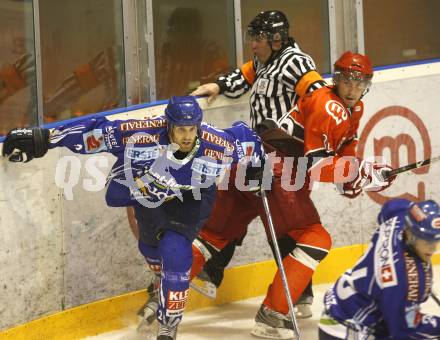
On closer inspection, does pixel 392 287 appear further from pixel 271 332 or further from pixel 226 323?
pixel 226 323

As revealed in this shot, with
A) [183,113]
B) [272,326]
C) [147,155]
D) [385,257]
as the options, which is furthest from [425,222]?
[272,326]

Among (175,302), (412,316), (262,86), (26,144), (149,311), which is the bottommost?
(149,311)

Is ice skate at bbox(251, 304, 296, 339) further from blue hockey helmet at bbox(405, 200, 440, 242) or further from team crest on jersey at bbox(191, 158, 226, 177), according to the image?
blue hockey helmet at bbox(405, 200, 440, 242)

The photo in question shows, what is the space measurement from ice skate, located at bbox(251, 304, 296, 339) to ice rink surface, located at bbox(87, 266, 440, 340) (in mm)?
57

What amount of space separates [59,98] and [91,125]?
118 centimetres

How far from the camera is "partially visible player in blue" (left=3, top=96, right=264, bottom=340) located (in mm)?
3803

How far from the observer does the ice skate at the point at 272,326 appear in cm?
428

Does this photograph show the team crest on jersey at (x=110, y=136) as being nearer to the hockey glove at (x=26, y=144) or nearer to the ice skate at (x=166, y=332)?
the hockey glove at (x=26, y=144)

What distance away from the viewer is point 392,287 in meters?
2.87

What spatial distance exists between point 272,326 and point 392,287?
4.81 ft

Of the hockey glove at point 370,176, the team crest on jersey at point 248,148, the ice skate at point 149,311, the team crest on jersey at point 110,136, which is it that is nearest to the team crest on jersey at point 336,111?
the hockey glove at point 370,176

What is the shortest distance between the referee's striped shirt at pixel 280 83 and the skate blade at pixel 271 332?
0.91 meters

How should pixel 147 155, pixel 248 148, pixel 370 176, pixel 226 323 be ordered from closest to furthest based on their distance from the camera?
pixel 147 155 → pixel 248 148 → pixel 370 176 → pixel 226 323

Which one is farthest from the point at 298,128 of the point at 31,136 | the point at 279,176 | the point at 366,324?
the point at 366,324
